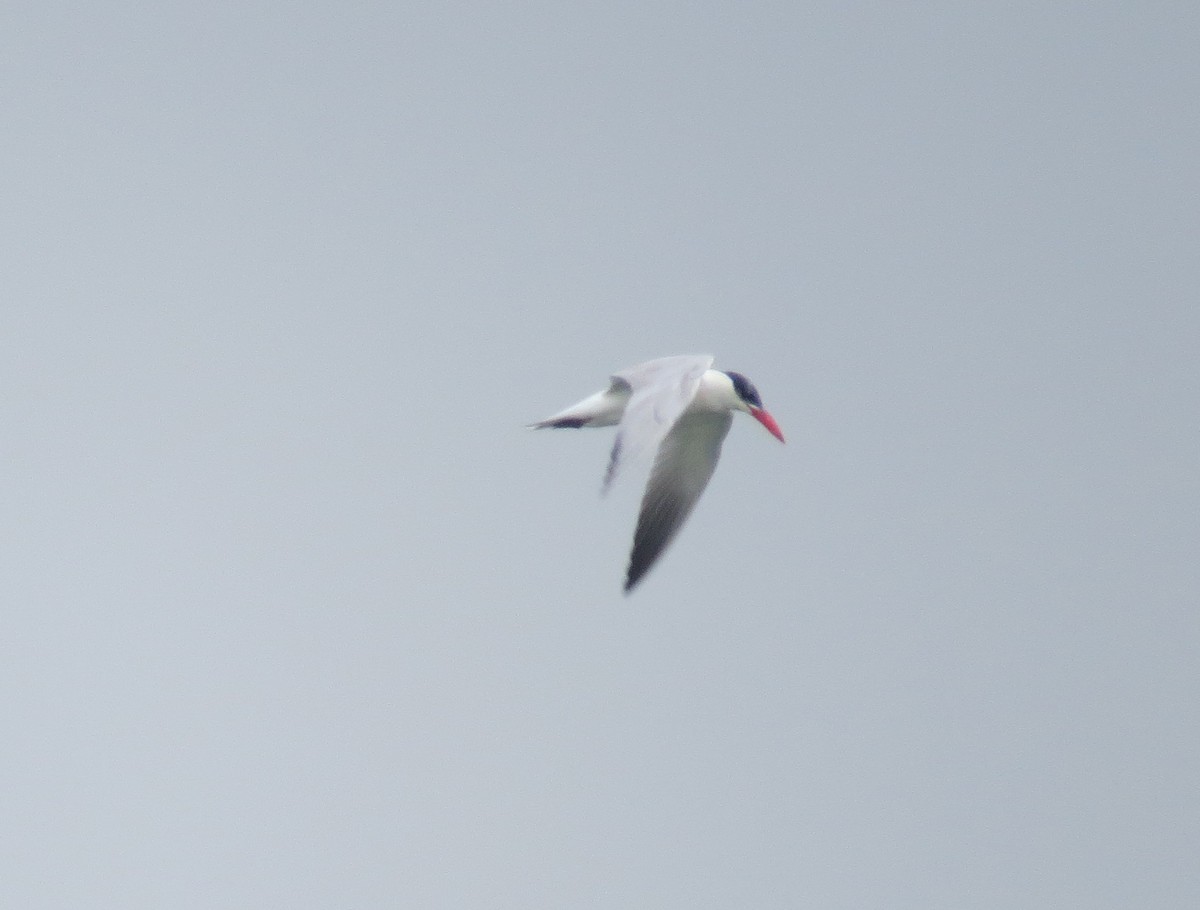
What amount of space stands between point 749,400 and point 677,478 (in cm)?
112

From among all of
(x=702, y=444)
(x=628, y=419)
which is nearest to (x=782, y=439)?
(x=702, y=444)

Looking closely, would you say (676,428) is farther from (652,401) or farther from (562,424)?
(652,401)

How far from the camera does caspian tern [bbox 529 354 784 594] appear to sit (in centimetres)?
1670

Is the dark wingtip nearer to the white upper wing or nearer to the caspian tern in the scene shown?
the caspian tern

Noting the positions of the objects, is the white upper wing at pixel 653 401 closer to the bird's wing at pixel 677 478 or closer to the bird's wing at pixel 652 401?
the bird's wing at pixel 652 401

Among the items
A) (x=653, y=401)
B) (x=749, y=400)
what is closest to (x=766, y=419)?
(x=749, y=400)

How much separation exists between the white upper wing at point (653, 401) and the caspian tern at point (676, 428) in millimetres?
Answer: 23

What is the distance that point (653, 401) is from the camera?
1465cm

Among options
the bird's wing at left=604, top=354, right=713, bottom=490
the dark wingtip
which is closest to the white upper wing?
the bird's wing at left=604, top=354, right=713, bottom=490

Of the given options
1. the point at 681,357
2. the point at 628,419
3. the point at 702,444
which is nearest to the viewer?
the point at 628,419

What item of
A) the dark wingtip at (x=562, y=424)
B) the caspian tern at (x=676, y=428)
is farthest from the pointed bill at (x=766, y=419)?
the dark wingtip at (x=562, y=424)

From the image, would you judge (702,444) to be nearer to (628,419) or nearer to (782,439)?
(782,439)

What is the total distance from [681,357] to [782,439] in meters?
1.27

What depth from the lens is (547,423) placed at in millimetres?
17594
